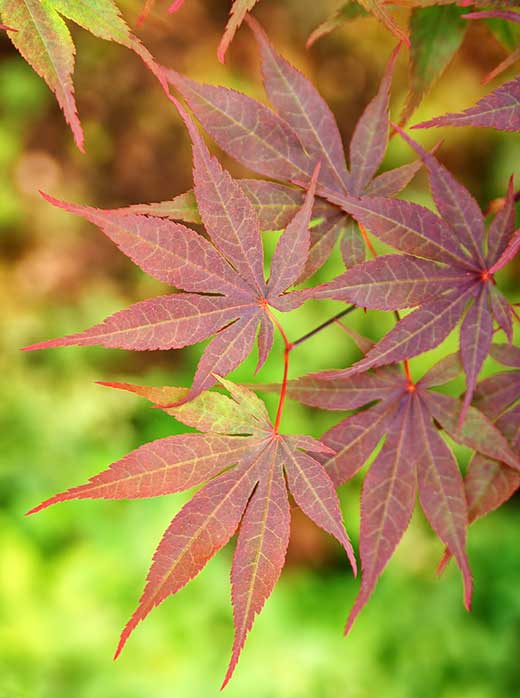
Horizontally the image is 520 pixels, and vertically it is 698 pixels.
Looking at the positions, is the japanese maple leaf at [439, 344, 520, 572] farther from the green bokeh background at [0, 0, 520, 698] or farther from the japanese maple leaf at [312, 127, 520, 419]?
the green bokeh background at [0, 0, 520, 698]

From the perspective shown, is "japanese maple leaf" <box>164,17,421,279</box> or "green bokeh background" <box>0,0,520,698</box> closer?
"japanese maple leaf" <box>164,17,421,279</box>

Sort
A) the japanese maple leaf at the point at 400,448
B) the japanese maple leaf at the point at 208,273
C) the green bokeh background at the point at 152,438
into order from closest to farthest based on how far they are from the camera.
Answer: the japanese maple leaf at the point at 208,273
the japanese maple leaf at the point at 400,448
the green bokeh background at the point at 152,438

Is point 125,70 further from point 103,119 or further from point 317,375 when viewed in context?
point 317,375

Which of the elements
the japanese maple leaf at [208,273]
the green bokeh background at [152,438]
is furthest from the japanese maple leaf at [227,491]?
the green bokeh background at [152,438]

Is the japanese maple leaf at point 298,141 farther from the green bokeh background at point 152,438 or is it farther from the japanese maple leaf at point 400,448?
the green bokeh background at point 152,438

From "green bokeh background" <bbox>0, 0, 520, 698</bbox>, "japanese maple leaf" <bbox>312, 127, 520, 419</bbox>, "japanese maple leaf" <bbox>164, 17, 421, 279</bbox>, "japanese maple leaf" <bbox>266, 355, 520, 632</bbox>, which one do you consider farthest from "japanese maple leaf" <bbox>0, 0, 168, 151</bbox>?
"green bokeh background" <bbox>0, 0, 520, 698</bbox>

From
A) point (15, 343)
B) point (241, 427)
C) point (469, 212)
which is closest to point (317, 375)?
point (241, 427)

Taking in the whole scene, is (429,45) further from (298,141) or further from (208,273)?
(208,273)
